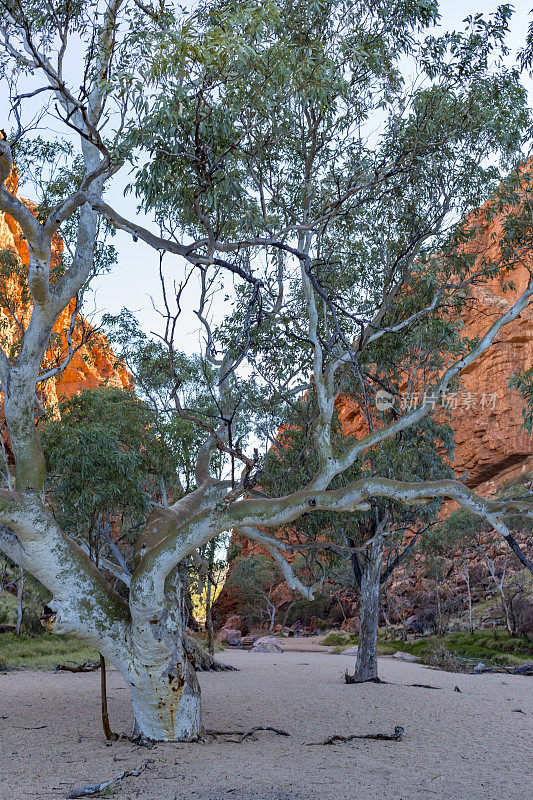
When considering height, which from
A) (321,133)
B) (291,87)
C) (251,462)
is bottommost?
(251,462)

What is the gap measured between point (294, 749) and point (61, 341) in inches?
454

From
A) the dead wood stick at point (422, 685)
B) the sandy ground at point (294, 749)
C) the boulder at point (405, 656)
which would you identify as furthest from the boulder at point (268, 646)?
the sandy ground at point (294, 749)

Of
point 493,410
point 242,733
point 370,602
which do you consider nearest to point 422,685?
point 370,602

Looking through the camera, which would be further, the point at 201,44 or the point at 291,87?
the point at 291,87

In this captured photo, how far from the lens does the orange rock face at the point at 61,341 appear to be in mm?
12836

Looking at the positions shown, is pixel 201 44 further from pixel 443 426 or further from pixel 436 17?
pixel 443 426

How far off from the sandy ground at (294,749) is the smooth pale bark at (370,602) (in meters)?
0.72

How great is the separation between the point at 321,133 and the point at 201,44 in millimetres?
3392

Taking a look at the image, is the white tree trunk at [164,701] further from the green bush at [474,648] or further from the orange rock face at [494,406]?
the orange rock face at [494,406]

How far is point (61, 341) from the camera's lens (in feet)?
49.2

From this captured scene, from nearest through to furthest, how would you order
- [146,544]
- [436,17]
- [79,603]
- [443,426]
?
[79,603]
[146,544]
[436,17]
[443,426]

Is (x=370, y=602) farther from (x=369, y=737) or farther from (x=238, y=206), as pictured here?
(x=238, y=206)

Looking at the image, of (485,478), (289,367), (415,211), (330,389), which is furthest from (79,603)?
(485,478)

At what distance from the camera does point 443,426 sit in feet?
41.0
